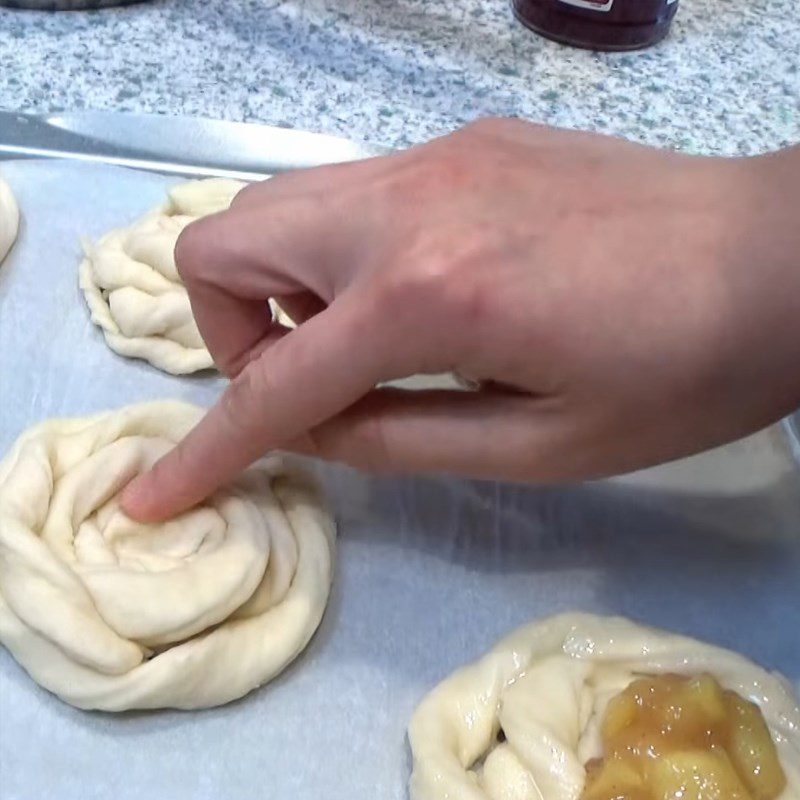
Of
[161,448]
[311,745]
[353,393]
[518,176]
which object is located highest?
[518,176]

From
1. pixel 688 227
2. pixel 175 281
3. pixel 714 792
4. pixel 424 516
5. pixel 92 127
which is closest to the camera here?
pixel 688 227

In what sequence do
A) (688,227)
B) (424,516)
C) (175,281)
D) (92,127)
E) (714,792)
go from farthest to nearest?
1. (92,127)
2. (175,281)
3. (424,516)
4. (714,792)
5. (688,227)

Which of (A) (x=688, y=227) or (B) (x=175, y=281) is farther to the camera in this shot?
(B) (x=175, y=281)

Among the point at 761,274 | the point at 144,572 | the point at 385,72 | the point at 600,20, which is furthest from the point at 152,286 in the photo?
the point at 600,20

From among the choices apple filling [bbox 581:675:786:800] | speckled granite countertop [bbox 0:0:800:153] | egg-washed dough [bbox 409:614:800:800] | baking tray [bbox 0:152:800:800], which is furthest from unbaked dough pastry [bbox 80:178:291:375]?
apple filling [bbox 581:675:786:800]

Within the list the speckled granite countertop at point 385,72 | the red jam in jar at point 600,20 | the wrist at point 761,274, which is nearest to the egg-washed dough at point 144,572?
the wrist at point 761,274

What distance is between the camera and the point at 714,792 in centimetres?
82

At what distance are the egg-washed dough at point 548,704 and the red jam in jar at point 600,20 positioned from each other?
1.01 metres

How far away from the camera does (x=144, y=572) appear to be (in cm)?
92

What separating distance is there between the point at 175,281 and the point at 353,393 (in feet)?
1.74

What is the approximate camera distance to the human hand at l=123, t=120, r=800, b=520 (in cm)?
70

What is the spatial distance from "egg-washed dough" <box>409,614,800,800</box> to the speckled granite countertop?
803 millimetres

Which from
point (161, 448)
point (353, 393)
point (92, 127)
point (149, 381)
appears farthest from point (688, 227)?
point (92, 127)

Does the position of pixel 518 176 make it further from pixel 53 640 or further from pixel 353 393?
pixel 53 640
